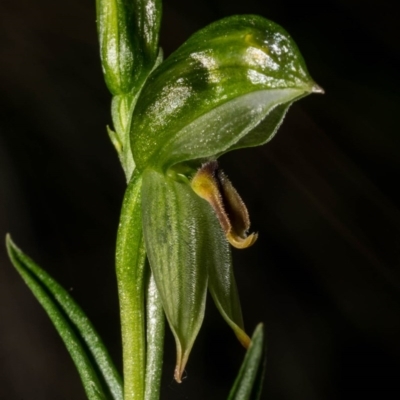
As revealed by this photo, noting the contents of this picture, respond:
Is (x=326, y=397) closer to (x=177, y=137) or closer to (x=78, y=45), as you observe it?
(x=78, y=45)

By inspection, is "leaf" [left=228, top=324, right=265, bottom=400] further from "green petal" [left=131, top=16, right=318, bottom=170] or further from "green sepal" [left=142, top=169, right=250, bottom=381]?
"green petal" [left=131, top=16, right=318, bottom=170]

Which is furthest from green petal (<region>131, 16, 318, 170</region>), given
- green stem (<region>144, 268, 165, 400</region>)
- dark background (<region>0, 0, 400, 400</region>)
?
dark background (<region>0, 0, 400, 400</region>)

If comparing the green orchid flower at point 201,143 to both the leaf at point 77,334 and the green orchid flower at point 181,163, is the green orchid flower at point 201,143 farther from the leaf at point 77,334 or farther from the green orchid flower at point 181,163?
the leaf at point 77,334

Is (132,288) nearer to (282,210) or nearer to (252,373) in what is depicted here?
(252,373)

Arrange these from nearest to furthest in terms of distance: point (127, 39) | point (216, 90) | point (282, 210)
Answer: point (216, 90)
point (127, 39)
point (282, 210)

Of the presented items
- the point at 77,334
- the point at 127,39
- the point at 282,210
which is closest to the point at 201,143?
the point at 127,39

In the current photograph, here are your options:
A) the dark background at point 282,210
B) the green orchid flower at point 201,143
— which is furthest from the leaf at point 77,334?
the dark background at point 282,210

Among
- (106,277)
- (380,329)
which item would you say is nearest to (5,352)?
(106,277)
